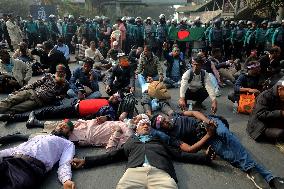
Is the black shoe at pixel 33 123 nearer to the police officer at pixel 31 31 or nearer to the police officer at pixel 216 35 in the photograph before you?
the police officer at pixel 216 35

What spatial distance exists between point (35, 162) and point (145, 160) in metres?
1.48

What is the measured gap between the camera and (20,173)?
394 centimetres

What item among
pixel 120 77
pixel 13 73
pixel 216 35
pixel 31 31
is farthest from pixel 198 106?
pixel 31 31

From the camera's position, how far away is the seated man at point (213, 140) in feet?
13.9

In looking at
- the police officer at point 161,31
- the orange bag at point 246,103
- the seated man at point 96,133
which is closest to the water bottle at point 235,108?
the orange bag at point 246,103

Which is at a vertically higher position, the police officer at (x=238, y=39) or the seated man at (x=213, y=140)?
the police officer at (x=238, y=39)

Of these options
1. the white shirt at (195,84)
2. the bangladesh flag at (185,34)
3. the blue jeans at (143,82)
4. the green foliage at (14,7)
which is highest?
the green foliage at (14,7)

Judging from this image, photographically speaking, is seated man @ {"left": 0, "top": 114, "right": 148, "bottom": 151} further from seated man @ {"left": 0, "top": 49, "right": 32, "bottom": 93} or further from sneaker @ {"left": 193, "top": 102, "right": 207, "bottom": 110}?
seated man @ {"left": 0, "top": 49, "right": 32, "bottom": 93}

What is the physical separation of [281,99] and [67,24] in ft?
43.9

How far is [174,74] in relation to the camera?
9.80 meters

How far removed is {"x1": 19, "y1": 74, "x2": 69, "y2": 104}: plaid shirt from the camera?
709 cm

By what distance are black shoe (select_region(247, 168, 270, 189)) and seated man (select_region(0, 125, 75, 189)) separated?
2.40 m

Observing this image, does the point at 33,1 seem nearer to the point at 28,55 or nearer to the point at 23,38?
the point at 23,38

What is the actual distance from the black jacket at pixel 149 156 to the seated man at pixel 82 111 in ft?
4.53
